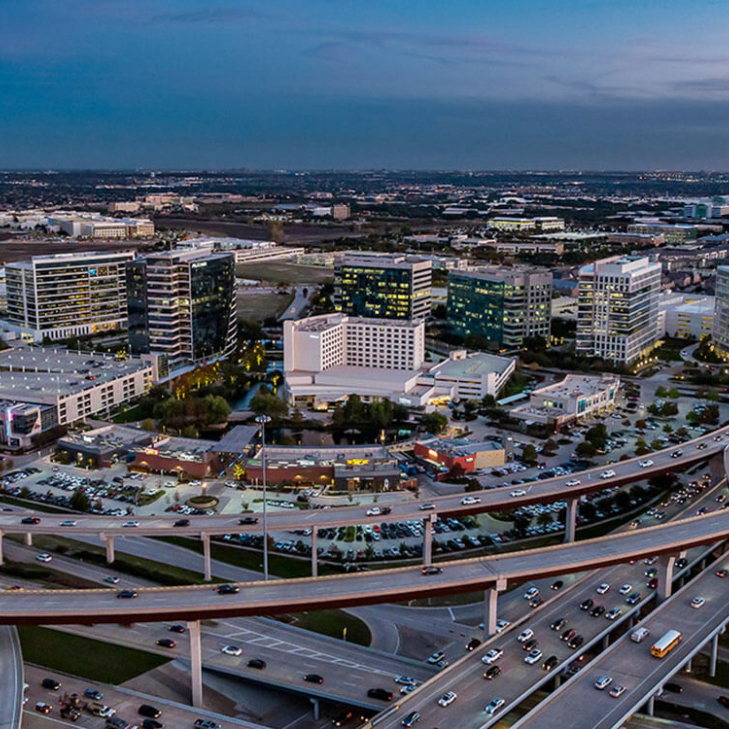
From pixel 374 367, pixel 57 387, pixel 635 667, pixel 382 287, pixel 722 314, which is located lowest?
pixel 635 667

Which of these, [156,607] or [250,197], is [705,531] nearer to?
[156,607]

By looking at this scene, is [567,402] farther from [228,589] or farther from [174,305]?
[228,589]

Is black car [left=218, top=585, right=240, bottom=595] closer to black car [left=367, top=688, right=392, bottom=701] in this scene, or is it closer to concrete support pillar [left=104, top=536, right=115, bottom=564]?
black car [left=367, top=688, right=392, bottom=701]

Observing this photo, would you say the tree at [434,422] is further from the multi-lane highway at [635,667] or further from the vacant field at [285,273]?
the vacant field at [285,273]

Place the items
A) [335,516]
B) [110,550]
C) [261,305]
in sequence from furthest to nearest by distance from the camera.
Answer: [261,305]
[110,550]
[335,516]

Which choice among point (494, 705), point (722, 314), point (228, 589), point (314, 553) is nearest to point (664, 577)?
point (494, 705)

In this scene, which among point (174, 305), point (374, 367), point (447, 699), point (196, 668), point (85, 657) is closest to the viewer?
point (447, 699)

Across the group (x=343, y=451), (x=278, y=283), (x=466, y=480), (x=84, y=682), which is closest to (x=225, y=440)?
(x=343, y=451)
